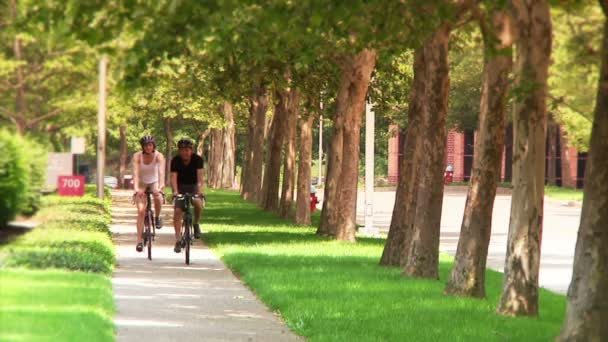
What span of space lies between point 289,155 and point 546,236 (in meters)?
10.5

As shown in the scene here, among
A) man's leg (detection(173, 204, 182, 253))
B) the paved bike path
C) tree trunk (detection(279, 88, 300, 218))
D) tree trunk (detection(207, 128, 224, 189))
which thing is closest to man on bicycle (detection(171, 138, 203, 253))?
man's leg (detection(173, 204, 182, 253))

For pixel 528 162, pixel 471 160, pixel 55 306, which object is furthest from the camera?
pixel 471 160

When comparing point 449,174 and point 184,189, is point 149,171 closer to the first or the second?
point 184,189

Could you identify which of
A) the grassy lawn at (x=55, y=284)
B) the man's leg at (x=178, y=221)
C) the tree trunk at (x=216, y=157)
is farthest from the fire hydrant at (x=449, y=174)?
the grassy lawn at (x=55, y=284)

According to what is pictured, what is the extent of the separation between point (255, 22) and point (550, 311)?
20.0ft

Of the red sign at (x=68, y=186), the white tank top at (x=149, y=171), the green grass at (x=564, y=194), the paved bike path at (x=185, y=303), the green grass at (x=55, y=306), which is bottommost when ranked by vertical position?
the paved bike path at (x=185, y=303)

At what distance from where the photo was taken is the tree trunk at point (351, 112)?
98.8ft

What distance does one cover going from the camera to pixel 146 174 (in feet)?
72.4

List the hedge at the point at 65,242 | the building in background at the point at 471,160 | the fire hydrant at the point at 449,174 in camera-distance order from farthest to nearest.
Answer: the fire hydrant at the point at 449,174, the building in background at the point at 471,160, the hedge at the point at 65,242

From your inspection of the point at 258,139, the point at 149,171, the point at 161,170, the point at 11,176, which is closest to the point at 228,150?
the point at 258,139

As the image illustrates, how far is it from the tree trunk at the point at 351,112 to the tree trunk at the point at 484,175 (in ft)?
38.1

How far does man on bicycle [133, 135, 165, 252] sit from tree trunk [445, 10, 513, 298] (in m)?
4.90

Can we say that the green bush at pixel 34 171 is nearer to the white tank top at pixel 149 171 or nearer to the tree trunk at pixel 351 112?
the white tank top at pixel 149 171

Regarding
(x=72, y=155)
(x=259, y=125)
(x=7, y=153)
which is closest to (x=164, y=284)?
(x=72, y=155)
